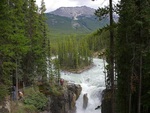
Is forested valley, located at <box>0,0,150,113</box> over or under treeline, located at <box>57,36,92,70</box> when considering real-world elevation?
over

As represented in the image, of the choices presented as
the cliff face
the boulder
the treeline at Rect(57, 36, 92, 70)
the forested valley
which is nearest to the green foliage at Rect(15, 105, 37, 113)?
the forested valley

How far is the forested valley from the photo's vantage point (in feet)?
55.2

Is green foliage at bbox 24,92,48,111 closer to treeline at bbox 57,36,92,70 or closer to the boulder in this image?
the boulder

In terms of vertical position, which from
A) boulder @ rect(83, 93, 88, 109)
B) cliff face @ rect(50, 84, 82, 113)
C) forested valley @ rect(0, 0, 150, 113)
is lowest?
boulder @ rect(83, 93, 88, 109)

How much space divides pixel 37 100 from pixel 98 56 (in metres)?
19.2

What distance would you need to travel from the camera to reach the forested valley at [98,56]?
55.2 feet

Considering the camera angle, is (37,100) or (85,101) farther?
(85,101)

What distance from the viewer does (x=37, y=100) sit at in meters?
33.6

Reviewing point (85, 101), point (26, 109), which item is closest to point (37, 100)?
point (26, 109)

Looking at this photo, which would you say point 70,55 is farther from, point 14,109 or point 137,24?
point 137,24

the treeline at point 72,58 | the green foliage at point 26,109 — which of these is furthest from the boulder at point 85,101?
the treeline at point 72,58

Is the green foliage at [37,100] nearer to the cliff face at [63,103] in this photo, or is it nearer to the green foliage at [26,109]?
the green foliage at [26,109]

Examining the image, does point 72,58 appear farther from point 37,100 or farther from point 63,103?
point 37,100

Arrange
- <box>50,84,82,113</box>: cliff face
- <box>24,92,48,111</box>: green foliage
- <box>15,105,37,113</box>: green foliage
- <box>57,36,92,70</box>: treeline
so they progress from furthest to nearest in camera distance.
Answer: <box>57,36,92,70</box>: treeline → <box>50,84,82,113</box>: cliff face → <box>24,92,48,111</box>: green foliage → <box>15,105,37,113</box>: green foliage
